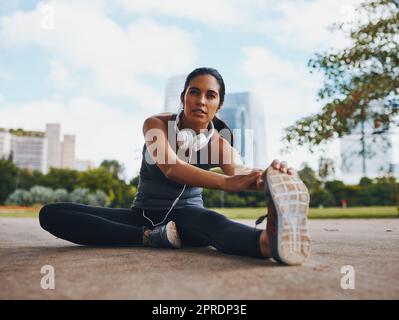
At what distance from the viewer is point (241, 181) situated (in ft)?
5.37

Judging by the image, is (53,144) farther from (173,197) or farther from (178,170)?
(178,170)

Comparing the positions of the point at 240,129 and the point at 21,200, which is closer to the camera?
the point at 240,129

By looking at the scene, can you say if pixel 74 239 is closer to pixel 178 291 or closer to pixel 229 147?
pixel 229 147

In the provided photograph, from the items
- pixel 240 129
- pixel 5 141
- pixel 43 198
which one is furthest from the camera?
pixel 5 141

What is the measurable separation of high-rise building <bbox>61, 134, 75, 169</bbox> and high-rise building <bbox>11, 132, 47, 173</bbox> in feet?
19.9

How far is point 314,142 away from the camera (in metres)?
8.82

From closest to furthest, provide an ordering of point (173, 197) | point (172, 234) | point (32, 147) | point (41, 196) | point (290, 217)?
point (290, 217)
point (172, 234)
point (173, 197)
point (41, 196)
point (32, 147)

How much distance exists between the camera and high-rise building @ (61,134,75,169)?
87750 mm

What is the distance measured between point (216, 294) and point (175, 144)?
1182 millimetres

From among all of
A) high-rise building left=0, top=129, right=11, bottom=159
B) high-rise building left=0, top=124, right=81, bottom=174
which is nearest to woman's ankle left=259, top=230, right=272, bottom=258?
high-rise building left=0, top=124, right=81, bottom=174

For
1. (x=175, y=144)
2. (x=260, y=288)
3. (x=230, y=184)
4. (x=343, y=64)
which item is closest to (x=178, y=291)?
(x=260, y=288)

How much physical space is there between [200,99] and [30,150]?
83.6 m

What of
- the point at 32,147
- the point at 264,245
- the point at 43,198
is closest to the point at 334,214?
the point at 264,245

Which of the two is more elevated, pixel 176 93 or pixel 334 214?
pixel 176 93
